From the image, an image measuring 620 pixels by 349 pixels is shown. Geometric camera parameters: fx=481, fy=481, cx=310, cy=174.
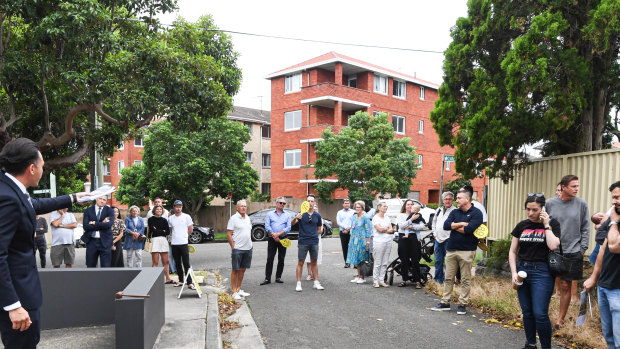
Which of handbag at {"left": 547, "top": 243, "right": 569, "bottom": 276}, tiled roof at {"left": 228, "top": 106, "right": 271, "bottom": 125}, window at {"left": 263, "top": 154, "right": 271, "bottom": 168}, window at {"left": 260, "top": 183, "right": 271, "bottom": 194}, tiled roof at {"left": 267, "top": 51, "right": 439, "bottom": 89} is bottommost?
window at {"left": 260, "top": 183, "right": 271, "bottom": 194}

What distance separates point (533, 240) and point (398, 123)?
3518 centimetres

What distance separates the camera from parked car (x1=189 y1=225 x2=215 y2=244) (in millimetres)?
22905

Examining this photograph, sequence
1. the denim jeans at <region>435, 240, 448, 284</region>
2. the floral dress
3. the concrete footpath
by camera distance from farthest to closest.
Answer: the floral dress < the denim jeans at <region>435, 240, 448, 284</region> < the concrete footpath

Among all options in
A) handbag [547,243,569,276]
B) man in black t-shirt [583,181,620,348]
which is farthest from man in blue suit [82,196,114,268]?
man in black t-shirt [583,181,620,348]

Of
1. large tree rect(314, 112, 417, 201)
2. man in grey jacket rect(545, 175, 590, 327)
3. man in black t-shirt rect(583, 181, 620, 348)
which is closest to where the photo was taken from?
man in black t-shirt rect(583, 181, 620, 348)

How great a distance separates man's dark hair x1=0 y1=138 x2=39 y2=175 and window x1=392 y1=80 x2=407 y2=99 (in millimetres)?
37931

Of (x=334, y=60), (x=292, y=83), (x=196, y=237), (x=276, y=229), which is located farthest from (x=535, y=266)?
(x=292, y=83)

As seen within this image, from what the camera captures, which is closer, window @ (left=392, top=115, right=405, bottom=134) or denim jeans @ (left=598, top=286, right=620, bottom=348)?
denim jeans @ (left=598, top=286, right=620, bottom=348)

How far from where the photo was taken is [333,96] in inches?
1374

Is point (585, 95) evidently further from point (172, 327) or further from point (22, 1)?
point (22, 1)

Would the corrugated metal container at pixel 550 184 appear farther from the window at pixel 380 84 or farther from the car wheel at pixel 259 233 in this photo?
the window at pixel 380 84

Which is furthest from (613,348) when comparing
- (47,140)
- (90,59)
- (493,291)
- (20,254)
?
(47,140)

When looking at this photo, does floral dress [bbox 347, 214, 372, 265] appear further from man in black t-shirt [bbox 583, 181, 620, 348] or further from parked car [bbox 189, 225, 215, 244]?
parked car [bbox 189, 225, 215, 244]

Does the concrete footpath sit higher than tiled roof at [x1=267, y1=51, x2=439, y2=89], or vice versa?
tiled roof at [x1=267, y1=51, x2=439, y2=89]
